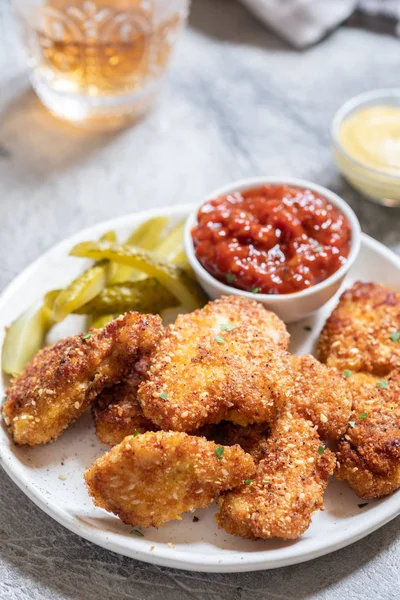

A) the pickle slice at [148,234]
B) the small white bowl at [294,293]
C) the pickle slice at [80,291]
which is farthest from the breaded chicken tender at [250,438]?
the pickle slice at [148,234]

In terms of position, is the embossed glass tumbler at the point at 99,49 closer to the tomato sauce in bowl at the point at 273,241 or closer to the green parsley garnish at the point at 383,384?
the tomato sauce in bowl at the point at 273,241

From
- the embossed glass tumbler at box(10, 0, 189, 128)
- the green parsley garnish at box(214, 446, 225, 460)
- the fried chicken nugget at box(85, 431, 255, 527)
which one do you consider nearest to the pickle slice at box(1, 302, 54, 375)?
the fried chicken nugget at box(85, 431, 255, 527)

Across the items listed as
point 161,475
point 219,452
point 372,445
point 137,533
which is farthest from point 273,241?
point 137,533

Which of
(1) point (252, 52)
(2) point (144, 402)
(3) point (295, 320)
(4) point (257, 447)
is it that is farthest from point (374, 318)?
(1) point (252, 52)

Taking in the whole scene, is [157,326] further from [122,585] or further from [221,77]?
[221,77]

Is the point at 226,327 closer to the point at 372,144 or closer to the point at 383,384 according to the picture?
the point at 383,384

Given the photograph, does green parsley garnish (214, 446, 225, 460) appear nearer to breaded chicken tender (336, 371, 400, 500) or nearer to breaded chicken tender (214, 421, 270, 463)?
breaded chicken tender (214, 421, 270, 463)
